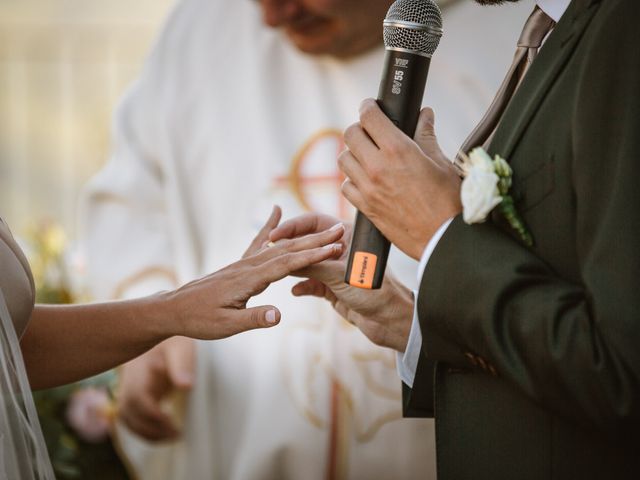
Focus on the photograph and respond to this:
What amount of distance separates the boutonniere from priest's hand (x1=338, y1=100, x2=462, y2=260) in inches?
2.9

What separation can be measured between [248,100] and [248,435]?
1223 millimetres

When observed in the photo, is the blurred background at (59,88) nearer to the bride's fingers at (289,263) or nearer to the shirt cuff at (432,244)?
the bride's fingers at (289,263)

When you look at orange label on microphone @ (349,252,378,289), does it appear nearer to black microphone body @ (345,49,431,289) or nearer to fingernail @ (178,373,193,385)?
black microphone body @ (345,49,431,289)

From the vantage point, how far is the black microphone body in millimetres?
1766

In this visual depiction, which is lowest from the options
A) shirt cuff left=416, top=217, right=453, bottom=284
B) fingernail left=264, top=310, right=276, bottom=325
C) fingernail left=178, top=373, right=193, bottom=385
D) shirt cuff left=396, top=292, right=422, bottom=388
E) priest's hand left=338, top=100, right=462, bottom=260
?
fingernail left=178, top=373, right=193, bottom=385

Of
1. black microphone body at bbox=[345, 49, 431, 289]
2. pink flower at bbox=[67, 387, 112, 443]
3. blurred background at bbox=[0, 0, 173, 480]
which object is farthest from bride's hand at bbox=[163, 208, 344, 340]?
blurred background at bbox=[0, 0, 173, 480]

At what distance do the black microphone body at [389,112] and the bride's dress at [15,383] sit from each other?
755 mm

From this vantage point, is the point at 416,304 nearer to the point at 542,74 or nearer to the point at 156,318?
the point at 542,74

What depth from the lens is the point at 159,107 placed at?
374 cm

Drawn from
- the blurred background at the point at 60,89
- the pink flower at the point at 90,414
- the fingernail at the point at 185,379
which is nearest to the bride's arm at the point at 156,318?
the fingernail at the point at 185,379

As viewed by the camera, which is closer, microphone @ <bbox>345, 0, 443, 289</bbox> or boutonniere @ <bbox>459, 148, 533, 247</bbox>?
boutonniere @ <bbox>459, 148, 533, 247</bbox>

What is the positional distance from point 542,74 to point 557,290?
0.40 meters

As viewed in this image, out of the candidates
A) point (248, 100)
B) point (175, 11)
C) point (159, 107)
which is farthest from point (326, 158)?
point (175, 11)

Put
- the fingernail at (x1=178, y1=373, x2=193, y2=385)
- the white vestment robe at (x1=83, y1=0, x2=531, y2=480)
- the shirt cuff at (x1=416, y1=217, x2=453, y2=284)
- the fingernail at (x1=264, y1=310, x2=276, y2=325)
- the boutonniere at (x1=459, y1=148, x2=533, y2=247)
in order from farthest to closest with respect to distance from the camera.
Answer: the fingernail at (x1=178, y1=373, x2=193, y2=385), the white vestment robe at (x1=83, y1=0, x2=531, y2=480), the fingernail at (x1=264, y1=310, x2=276, y2=325), the shirt cuff at (x1=416, y1=217, x2=453, y2=284), the boutonniere at (x1=459, y1=148, x2=533, y2=247)
